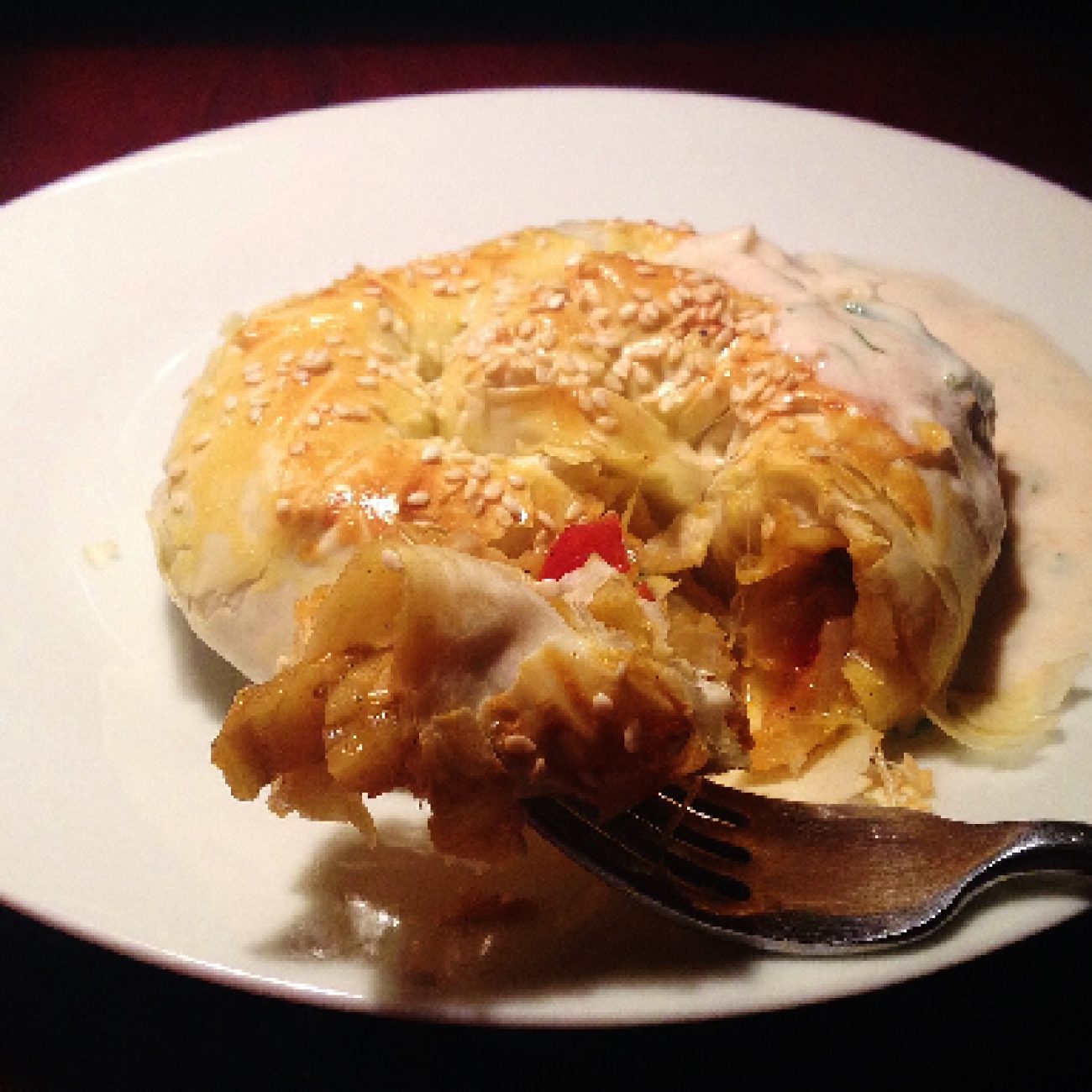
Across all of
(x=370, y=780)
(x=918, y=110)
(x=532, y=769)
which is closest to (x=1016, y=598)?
(x=532, y=769)

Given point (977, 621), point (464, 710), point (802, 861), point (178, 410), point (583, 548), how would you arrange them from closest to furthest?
point (464, 710)
point (802, 861)
point (583, 548)
point (977, 621)
point (178, 410)

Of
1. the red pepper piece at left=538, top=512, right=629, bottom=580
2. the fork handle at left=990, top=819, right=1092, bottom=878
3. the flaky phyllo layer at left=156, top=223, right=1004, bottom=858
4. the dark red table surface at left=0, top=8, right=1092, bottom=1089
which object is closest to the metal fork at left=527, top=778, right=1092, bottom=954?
the fork handle at left=990, top=819, right=1092, bottom=878

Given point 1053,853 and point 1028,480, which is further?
point 1028,480

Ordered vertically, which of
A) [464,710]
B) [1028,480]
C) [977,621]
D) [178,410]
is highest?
[464,710]

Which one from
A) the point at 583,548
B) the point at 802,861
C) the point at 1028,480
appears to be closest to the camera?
the point at 802,861

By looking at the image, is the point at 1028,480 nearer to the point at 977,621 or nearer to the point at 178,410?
the point at 977,621

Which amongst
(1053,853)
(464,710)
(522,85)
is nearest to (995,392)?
(1053,853)

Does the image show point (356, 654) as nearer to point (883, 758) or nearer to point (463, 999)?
point (463, 999)
